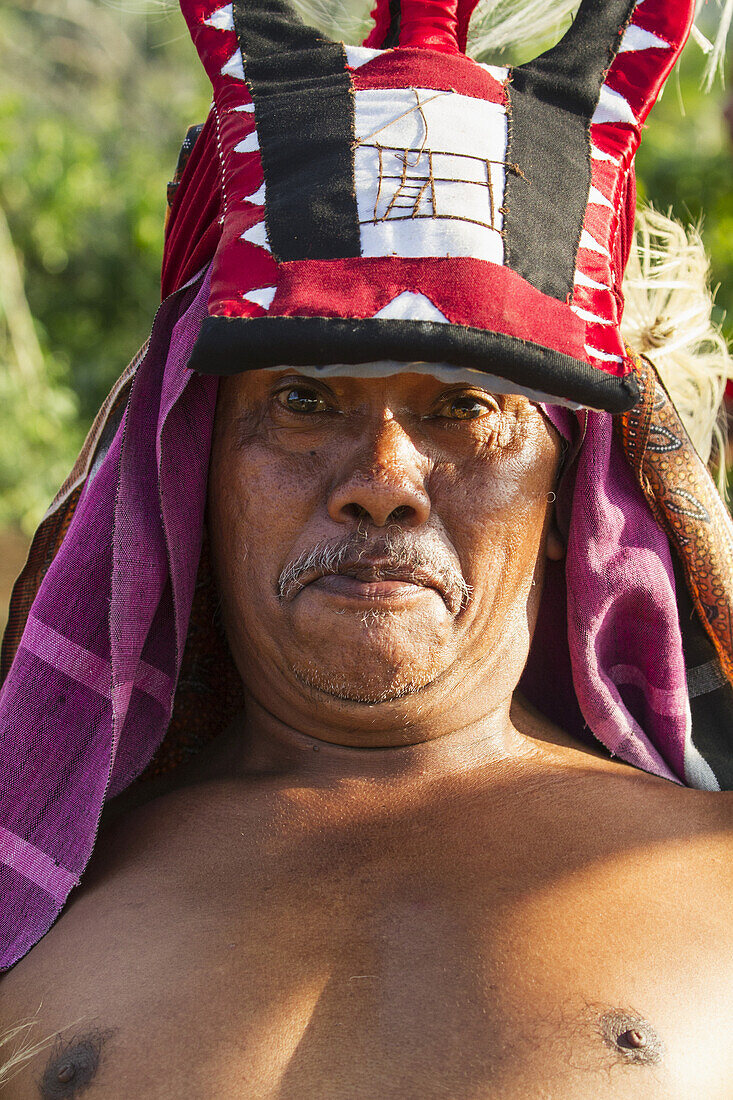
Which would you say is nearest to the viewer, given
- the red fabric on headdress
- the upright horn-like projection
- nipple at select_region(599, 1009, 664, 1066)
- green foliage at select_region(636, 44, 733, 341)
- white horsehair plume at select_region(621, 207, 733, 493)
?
nipple at select_region(599, 1009, 664, 1066)

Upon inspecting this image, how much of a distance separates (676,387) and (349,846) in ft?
3.73

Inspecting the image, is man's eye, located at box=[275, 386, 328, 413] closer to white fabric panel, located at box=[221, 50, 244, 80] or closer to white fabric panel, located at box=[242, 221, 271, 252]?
white fabric panel, located at box=[242, 221, 271, 252]

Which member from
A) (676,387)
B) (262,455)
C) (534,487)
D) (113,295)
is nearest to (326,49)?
(262,455)

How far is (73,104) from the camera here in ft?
29.9

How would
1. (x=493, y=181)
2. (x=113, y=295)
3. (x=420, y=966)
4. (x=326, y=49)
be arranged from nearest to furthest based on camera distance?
1. (x=420, y=966)
2. (x=493, y=181)
3. (x=326, y=49)
4. (x=113, y=295)

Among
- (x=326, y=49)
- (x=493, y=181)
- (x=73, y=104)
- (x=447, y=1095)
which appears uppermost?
(x=73, y=104)

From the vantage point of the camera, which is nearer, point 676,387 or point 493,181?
point 493,181

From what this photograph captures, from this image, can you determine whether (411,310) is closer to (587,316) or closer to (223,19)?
(587,316)

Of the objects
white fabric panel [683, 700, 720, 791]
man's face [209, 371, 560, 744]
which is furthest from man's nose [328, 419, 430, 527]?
white fabric panel [683, 700, 720, 791]

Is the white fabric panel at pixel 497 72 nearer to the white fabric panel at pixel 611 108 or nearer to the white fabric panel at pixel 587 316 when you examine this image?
the white fabric panel at pixel 611 108

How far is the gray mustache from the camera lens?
1.60 metres

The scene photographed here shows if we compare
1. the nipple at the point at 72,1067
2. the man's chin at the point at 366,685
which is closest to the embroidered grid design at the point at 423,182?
the man's chin at the point at 366,685

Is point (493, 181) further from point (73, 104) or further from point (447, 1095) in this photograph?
point (73, 104)

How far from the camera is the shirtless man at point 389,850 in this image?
1387 millimetres
